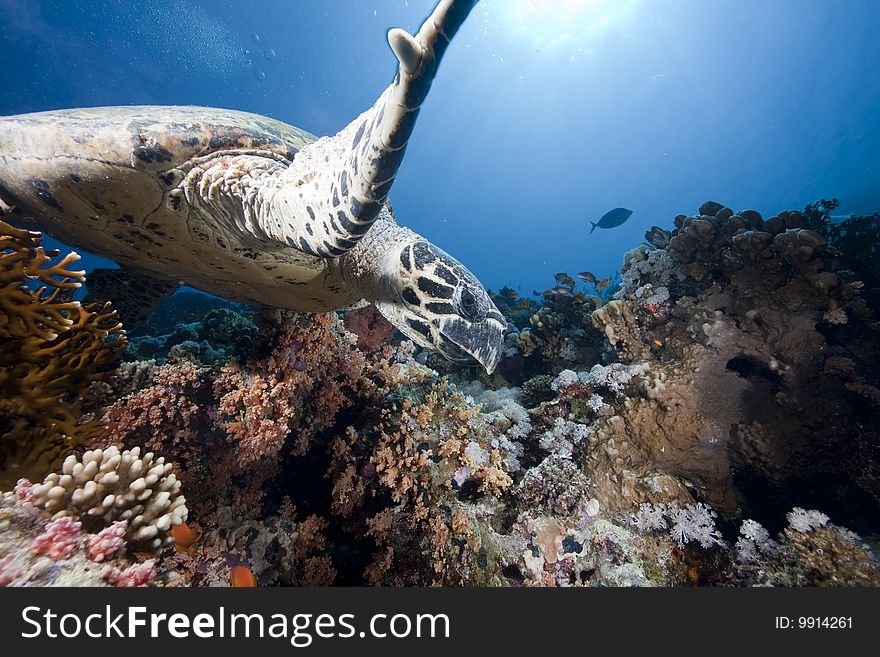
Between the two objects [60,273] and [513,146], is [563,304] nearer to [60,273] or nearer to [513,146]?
[60,273]

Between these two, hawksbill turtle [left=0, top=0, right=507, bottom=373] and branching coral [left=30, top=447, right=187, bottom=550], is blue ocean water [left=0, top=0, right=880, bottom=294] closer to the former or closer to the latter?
hawksbill turtle [left=0, top=0, right=507, bottom=373]

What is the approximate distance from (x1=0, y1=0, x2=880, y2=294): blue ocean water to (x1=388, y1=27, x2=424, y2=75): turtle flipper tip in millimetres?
12356

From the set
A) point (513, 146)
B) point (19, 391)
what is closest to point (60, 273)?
point (19, 391)

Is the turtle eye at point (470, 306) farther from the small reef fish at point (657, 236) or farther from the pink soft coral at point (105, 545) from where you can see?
the small reef fish at point (657, 236)

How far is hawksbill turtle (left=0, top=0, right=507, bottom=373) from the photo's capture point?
A: 158 cm

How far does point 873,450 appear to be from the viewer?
8.59 feet

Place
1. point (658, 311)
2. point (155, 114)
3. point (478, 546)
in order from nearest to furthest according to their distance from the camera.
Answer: point (478, 546), point (155, 114), point (658, 311)

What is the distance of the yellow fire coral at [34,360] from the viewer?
1.63m

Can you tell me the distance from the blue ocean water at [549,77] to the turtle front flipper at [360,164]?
38.7 feet

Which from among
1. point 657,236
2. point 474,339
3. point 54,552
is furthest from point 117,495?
point 657,236

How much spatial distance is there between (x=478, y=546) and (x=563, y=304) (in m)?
4.43

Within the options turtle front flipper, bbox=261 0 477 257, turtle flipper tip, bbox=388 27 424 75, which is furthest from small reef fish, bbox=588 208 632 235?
turtle flipper tip, bbox=388 27 424 75

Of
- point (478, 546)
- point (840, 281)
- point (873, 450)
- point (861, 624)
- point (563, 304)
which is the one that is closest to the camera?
point (861, 624)

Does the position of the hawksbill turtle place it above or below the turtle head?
above
